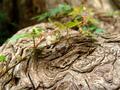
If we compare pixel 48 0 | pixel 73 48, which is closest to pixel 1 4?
pixel 48 0

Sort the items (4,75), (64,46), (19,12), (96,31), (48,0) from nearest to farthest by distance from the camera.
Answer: (4,75) → (64,46) → (96,31) → (48,0) → (19,12)

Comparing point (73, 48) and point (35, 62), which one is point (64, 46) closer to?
point (73, 48)

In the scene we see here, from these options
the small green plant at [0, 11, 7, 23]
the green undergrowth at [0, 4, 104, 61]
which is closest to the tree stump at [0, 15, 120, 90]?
the green undergrowth at [0, 4, 104, 61]

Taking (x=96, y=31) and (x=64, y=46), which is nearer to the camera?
(x=64, y=46)

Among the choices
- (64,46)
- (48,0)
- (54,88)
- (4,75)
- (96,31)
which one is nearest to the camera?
(54,88)

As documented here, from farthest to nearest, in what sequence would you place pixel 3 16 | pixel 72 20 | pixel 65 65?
pixel 3 16 < pixel 72 20 < pixel 65 65

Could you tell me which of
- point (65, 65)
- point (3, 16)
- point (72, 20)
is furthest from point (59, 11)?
point (65, 65)

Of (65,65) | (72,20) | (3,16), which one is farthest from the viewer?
(3,16)

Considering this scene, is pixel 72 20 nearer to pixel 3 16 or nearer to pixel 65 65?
pixel 65 65

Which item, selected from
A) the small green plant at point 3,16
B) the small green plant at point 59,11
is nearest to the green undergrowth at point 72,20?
the small green plant at point 59,11

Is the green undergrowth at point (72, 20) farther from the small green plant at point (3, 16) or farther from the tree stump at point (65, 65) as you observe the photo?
the small green plant at point (3, 16)

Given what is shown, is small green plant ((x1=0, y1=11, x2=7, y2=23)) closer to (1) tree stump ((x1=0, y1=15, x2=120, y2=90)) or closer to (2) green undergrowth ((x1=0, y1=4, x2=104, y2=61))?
(2) green undergrowth ((x1=0, y1=4, x2=104, y2=61))
